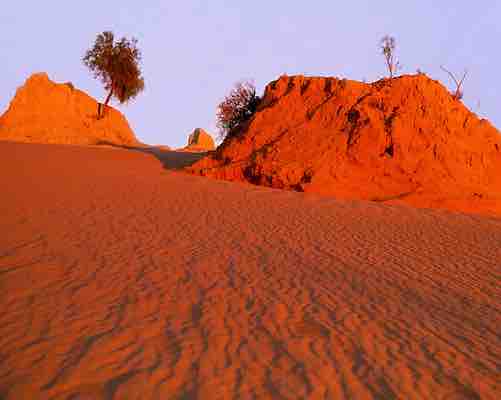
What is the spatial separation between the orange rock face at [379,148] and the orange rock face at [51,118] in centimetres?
1872

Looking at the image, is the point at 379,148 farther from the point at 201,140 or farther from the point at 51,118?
the point at 201,140

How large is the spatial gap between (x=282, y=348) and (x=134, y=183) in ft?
31.2

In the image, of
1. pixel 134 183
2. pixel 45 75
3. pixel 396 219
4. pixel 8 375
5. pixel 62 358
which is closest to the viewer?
pixel 8 375

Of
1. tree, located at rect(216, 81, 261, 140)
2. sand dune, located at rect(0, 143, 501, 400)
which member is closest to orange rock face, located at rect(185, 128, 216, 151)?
tree, located at rect(216, 81, 261, 140)

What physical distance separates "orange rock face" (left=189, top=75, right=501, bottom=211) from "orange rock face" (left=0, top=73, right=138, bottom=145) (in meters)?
18.7

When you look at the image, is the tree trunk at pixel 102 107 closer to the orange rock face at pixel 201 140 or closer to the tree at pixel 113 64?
the tree at pixel 113 64

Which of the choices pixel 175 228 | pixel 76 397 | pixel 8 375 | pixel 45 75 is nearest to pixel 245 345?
pixel 76 397

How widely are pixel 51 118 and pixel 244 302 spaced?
29.3 metres

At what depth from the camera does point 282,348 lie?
4172 mm

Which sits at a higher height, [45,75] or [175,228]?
[45,75]

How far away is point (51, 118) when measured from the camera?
30.5 meters

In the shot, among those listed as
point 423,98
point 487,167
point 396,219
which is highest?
point 423,98

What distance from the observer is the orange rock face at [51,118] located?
1143 inches

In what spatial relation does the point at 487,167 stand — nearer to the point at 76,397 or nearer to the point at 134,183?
the point at 134,183
